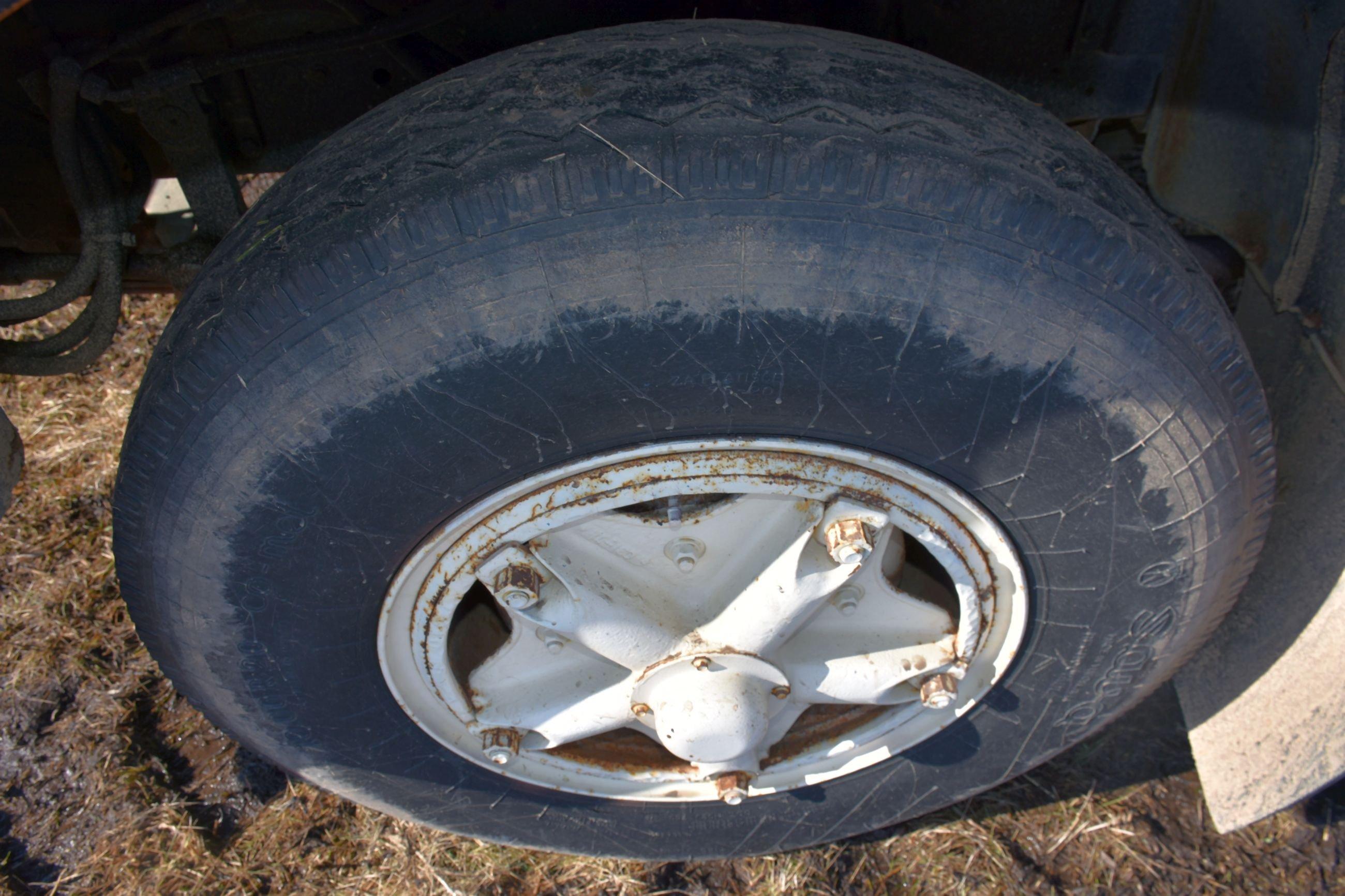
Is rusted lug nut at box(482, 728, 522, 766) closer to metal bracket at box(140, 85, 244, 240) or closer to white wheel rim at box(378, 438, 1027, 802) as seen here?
white wheel rim at box(378, 438, 1027, 802)

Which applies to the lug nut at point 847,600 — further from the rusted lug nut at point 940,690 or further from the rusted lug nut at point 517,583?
the rusted lug nut at point 517,583

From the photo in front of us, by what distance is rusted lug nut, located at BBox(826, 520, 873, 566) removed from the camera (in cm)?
136

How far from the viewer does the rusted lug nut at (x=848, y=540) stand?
4.45ft

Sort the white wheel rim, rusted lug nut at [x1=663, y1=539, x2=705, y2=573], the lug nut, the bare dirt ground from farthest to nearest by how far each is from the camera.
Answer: the bare dirt ground, the lug nut, rusted lug nut at [x1=663, y1=539, x2=705, y2=573], the white wheel rim

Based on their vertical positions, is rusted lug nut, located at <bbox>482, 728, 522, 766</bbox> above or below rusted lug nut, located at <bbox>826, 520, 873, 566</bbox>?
below

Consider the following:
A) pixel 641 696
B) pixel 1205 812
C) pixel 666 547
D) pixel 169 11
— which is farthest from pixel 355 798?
pixel 1205 812

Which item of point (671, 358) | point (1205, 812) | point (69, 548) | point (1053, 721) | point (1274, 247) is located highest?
point (671, 358)

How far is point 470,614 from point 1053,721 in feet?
3.58

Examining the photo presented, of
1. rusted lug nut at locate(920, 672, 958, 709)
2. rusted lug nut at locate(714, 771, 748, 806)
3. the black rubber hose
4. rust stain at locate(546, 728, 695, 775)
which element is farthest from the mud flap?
rusted lug nut at locate(920, 672, 958, 709)

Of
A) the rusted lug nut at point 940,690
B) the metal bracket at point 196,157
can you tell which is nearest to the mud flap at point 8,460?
the metal bracket at point 196,157

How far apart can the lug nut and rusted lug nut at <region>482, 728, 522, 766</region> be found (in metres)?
0.61

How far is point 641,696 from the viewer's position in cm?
162

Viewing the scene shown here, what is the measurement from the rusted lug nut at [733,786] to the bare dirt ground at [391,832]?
1.30 ft

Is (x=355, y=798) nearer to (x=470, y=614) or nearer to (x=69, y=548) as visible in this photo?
(x=470, y=614)
